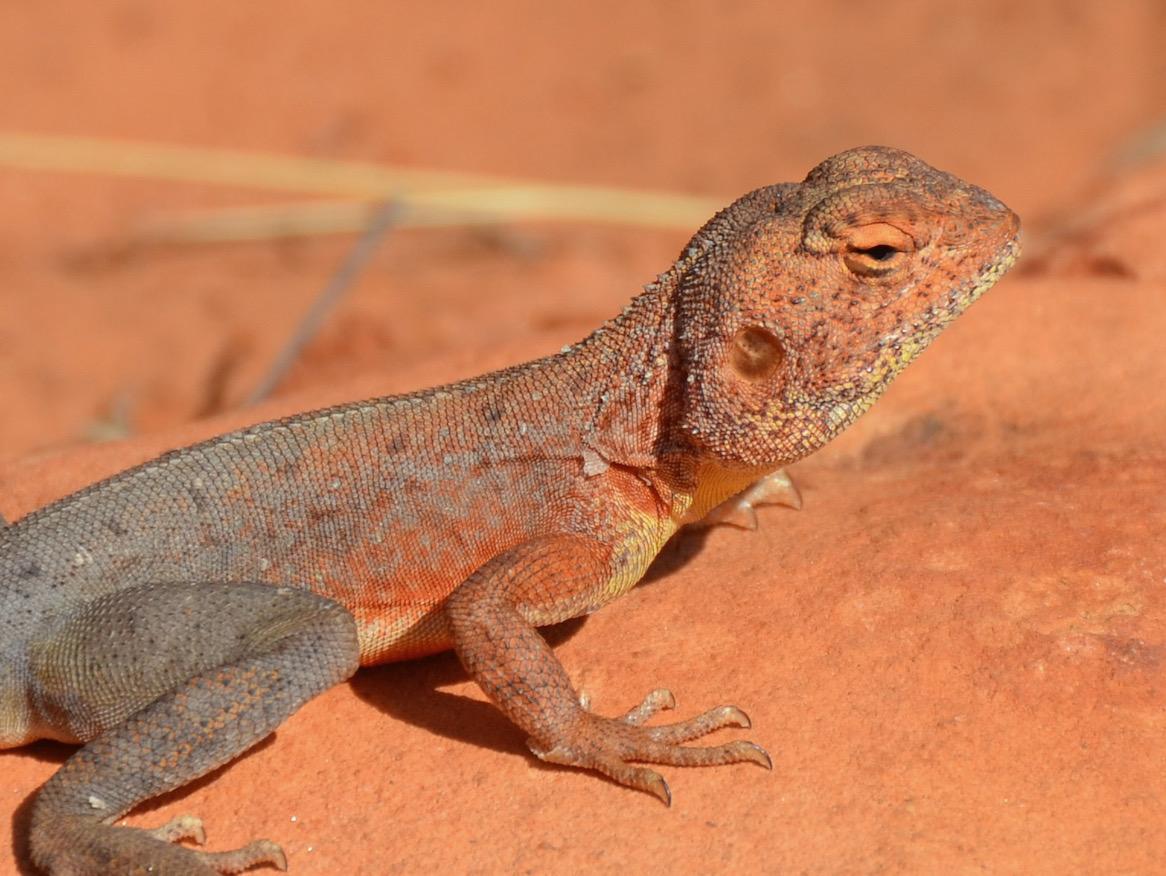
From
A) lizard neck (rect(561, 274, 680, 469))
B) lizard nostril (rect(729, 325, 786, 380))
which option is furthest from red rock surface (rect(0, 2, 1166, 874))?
lizard nostril (rect(729, 325, 786, 380))

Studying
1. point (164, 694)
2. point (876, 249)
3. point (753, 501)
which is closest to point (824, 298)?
point (876, 249)

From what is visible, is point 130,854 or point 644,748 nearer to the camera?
point 130,854

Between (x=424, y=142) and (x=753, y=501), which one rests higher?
(x=424, y=142)

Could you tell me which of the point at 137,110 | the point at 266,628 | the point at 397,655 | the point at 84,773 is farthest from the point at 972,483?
the point at 137,110

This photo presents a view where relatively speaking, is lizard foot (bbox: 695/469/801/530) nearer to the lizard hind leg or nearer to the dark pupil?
the dark pupil

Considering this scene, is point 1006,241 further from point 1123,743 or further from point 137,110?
point 137,110

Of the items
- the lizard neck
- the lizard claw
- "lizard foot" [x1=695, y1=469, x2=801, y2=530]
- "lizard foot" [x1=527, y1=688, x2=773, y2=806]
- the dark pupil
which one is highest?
the dark pupil

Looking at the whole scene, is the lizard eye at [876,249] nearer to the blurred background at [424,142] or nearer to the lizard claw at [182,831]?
the lizard claw at [182,831]

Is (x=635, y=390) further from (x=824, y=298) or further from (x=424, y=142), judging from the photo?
(x=424, y=142)
